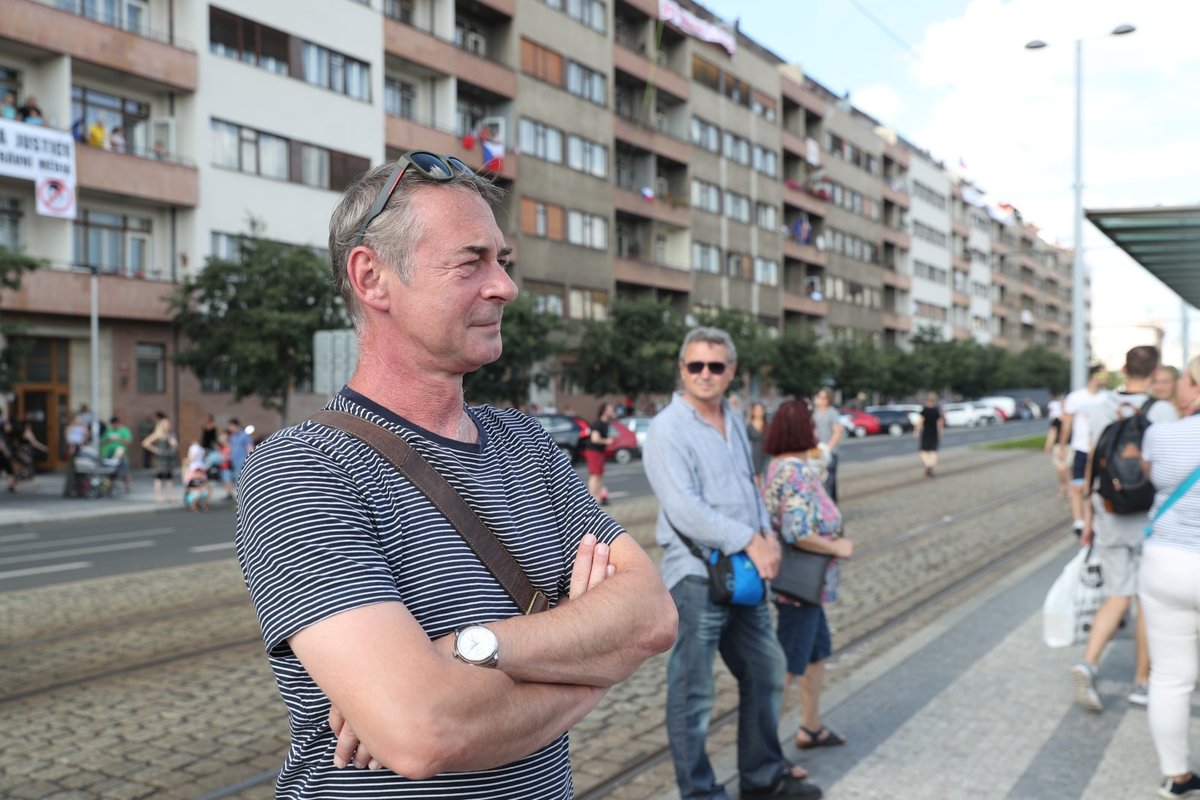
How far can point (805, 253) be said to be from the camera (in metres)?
71.9

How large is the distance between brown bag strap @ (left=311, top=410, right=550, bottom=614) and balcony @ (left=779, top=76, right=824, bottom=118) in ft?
232

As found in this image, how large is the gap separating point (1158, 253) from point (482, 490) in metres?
4.30

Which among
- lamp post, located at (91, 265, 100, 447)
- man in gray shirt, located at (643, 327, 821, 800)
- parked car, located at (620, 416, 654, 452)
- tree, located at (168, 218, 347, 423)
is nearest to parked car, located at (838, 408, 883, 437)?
parked car, located at (620, 416, 654, 452)

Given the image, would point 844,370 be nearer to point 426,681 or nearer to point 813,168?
point 813,168

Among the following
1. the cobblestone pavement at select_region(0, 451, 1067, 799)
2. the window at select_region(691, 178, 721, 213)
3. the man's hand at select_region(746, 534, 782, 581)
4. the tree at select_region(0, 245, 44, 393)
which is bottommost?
the cobblestone pavement at select_region(0, 451, 1067, 799)

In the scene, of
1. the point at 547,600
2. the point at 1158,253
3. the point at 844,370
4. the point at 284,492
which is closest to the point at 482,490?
the point at 547,600

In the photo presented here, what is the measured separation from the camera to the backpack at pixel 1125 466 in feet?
19.3

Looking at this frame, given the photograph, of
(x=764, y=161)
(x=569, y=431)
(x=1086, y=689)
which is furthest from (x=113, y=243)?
(x=764, y=161)

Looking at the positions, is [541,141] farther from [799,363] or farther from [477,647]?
[477,647]

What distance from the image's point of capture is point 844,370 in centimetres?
6606

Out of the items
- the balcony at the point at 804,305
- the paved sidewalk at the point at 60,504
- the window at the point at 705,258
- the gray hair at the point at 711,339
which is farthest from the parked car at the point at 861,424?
the gray hair at the point at 711,339

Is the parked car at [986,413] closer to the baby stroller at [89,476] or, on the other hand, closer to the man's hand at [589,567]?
the baby stroller at [89,476]

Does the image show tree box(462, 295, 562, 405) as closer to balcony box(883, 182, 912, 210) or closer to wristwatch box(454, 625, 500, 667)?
wristwatch box(454, 625, 500, 667)

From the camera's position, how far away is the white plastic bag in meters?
6.54
